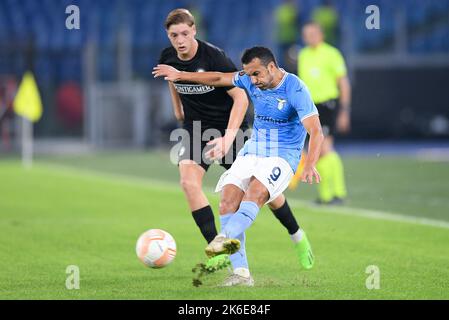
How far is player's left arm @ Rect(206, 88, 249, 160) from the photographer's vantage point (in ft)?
24.6

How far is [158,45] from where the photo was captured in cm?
2816

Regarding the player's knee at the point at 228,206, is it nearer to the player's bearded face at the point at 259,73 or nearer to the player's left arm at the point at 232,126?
the player's left arm at the point at 232,126

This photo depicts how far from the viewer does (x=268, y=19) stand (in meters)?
28.0

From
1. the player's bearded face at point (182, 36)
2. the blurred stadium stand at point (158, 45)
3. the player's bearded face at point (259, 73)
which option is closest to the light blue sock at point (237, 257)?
the player's bearded face at point (259, 73)

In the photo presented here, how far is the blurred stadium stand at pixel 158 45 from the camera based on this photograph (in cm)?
2678

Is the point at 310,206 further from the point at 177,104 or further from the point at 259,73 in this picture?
the point at 259,73

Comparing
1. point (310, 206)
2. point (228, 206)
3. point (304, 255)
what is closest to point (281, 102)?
point (228, 206)

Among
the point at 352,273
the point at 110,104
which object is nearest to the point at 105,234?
the point at 352,273

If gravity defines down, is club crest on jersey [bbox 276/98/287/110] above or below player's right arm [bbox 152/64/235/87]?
below

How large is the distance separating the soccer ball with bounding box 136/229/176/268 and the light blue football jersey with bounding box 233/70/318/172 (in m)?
0.84

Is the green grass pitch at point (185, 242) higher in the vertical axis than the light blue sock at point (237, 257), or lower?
lower

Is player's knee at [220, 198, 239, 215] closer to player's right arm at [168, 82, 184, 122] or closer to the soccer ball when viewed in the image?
the soccer ball

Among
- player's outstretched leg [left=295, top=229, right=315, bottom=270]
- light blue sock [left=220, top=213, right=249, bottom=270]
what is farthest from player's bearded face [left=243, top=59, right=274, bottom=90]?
player's outstretched leg [left=295, top=229, right=315, bottom=270]

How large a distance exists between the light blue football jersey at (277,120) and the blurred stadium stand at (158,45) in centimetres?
1834
